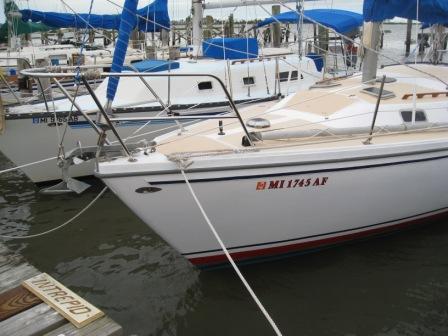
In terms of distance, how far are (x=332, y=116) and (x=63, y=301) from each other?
3.68 m

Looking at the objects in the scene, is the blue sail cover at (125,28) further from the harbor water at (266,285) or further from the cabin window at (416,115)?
the cabin window at (416,115)

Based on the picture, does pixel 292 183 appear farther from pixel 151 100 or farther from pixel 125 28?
pixel 151 100

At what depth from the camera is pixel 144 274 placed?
5621 mm

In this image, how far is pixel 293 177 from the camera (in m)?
4.59

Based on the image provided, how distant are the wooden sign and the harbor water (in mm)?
1179

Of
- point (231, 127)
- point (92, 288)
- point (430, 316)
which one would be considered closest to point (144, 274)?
point (92, 288)

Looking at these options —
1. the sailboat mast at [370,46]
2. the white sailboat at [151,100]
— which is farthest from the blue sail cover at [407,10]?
the white sailboat at [151,100]

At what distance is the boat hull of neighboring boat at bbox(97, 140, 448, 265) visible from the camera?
4352mm

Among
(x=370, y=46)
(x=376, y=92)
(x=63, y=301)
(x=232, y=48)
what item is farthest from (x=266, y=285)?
(x=232, y=48)

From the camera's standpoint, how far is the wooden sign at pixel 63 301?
3256mm

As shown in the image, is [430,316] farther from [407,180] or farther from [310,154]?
[310,154]

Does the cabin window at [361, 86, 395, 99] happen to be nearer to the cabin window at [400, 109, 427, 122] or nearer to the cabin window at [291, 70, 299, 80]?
the cabin window at [400, 109, 427, 122]

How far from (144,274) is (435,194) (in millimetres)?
3538

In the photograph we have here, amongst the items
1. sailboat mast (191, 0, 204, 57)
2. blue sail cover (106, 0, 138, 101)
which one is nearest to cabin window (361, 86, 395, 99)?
blue sail cover (106, 0, 138, 101)
